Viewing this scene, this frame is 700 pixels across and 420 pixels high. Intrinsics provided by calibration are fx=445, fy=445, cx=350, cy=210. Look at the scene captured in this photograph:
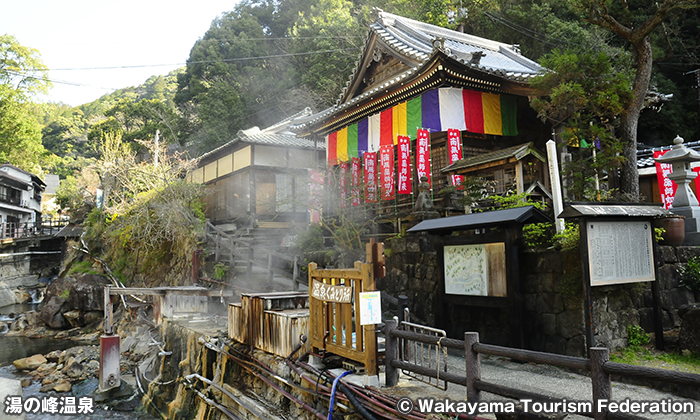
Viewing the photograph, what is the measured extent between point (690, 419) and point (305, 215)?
72.0 ft

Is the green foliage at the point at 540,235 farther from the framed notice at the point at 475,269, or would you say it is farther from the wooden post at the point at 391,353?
the wooden post at the point at 391,353

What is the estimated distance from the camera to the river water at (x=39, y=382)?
501 inches

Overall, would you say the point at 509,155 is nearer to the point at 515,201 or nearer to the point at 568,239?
the point at 515,201

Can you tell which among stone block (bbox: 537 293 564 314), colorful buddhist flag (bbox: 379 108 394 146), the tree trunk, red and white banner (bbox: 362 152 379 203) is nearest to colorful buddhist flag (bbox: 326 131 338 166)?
red and white banner (bbox: 362 152 379 203)

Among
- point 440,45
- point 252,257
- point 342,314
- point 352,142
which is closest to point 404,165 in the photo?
point 440,45

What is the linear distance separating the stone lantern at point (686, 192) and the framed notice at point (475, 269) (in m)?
4.40

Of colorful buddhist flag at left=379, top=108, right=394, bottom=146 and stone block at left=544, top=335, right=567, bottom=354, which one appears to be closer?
stone block at left=544, top=335, right=567, bottom=354

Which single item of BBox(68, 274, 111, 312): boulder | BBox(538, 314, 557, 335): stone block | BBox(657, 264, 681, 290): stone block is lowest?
BBox(68, 274, 111, 312): boulder

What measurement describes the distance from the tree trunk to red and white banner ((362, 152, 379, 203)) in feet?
28.7

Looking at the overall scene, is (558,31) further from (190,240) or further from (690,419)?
(690,419)

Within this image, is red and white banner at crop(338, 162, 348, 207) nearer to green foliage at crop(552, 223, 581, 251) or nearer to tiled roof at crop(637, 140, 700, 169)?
green foliage at crop(552, 223, 581, 251)

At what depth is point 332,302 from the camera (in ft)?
23.5

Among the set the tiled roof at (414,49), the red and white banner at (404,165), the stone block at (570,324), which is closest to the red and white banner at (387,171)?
the red and white banner at (404,165)

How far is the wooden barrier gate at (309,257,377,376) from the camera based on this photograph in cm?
651
